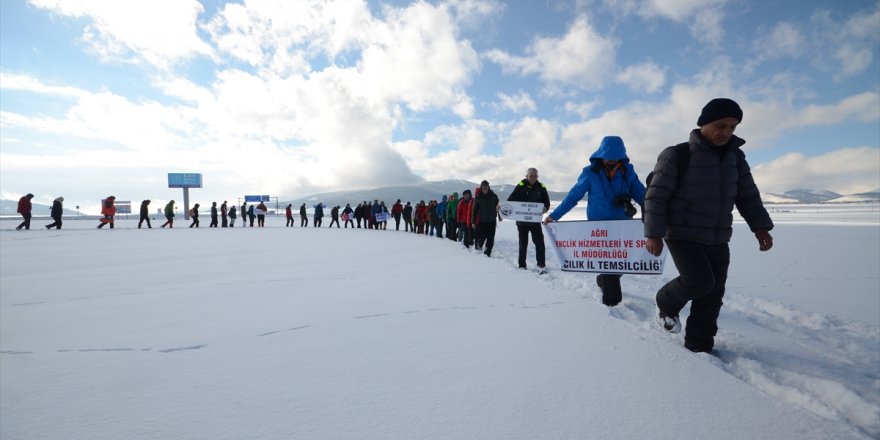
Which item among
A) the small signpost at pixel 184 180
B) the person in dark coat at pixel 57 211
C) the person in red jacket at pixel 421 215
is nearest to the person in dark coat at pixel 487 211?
the person in red jacket at pixel 421 215

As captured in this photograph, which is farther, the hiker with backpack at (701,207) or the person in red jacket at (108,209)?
the person in red jacket at (108,209)

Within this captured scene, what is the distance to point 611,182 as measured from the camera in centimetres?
368

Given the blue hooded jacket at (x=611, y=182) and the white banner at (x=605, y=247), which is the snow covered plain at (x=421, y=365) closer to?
the white banner at (x=605, y=247)

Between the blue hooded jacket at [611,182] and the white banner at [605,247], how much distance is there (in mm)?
205

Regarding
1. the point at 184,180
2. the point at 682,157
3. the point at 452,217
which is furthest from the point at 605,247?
the point at 184,180

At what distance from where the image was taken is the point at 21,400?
1.70 m

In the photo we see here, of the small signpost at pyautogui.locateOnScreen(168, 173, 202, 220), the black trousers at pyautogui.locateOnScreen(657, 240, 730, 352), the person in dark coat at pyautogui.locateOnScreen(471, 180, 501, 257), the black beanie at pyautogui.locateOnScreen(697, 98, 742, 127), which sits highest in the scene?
the small signpost at pyautogui.locateOnScreen(168, 173, 202, 220)

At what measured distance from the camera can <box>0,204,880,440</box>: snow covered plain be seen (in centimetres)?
151

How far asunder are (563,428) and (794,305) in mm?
4093

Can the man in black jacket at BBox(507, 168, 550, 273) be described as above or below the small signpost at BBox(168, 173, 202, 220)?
below

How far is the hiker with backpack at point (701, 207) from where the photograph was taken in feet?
7.84

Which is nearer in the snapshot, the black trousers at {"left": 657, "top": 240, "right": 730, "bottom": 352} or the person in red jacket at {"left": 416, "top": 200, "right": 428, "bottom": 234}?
the black trousers at {"left": 657, "top": 240, "right": 730, "bottom": 352}

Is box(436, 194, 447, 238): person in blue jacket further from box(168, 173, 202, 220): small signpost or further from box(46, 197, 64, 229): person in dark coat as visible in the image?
box(168, 173, 202, 220): small signpost

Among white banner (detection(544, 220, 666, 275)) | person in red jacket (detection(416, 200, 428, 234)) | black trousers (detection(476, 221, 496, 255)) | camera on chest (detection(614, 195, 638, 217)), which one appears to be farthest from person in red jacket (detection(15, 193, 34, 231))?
camera on chest (detection(614, 195, 638, 217))
